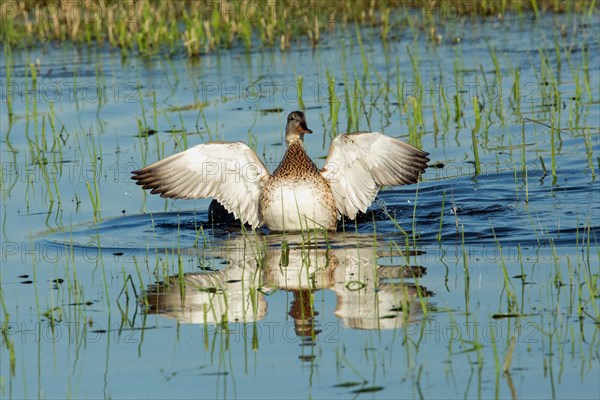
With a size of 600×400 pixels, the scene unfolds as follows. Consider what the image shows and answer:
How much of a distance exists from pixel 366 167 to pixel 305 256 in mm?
1689

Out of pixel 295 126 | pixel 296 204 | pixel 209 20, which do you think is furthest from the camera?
pixel 209 20

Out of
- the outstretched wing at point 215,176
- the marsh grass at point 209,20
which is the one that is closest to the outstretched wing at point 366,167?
the outstretched wing at point 215,176

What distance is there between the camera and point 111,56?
1541 centimetres

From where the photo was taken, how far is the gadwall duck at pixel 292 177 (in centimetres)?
839

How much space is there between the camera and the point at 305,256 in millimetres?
7242

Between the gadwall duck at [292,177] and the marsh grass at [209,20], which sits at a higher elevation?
the marsh grass at [209,20]

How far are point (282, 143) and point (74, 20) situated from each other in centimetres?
696

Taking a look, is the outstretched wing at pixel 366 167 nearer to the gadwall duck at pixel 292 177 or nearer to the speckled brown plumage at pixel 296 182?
the gadwall duck at pixel 292 177

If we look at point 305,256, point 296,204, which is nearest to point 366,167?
point 296,204

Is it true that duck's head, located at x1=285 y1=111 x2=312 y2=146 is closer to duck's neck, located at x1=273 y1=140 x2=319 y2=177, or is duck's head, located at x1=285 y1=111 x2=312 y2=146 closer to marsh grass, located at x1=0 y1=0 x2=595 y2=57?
duck's neck, located at x1=273 y1=140 x2=319 y2=177

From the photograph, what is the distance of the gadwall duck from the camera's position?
839 cm

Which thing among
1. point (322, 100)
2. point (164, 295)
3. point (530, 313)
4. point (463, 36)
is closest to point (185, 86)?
point (322, 100)

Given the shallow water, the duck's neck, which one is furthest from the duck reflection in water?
the duck's neck

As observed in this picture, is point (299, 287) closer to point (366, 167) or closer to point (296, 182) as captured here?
point (296, 182)
